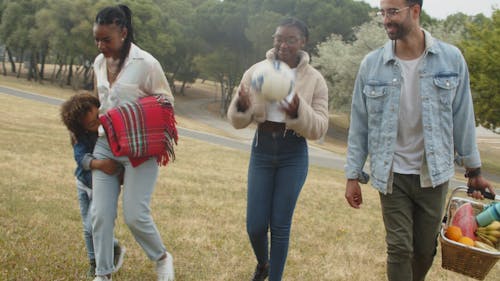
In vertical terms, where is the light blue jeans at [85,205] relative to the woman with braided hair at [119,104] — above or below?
below

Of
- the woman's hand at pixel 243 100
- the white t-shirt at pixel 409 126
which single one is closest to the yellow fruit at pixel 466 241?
the white t-shirt at pixel 409 126

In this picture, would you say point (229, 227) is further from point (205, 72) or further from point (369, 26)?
point (205, 72)

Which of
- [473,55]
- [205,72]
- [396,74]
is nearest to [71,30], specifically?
[205,72]

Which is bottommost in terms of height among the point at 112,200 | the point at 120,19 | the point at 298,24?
the point at 112,200

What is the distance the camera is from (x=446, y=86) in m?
3.42

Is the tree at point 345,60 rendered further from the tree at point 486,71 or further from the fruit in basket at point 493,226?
the fruit in basket at point 493,226

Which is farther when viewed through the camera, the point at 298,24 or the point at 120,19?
the point at 298,24

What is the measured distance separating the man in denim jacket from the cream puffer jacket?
14.0 inches

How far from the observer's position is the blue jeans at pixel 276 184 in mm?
3824

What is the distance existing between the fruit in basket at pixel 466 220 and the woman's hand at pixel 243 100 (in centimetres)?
159

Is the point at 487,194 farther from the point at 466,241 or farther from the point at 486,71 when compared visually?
the point at 486,71

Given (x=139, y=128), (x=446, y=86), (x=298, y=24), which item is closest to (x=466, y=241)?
(x=446, y=86)

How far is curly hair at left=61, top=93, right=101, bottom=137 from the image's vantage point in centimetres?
378

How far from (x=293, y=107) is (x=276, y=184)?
2.19ft
